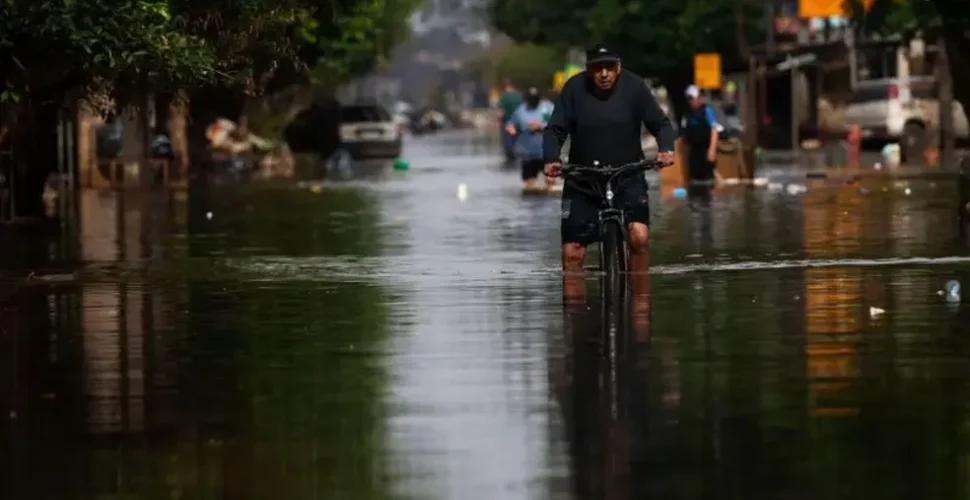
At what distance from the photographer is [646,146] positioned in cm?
7250

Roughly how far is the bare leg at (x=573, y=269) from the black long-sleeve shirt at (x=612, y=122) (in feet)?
3.06

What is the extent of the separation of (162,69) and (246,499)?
17505 mm

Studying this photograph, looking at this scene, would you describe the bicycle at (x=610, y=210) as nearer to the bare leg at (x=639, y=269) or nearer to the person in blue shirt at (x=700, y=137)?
the bare leg at (x=639, y=269)

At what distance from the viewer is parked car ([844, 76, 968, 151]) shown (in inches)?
2312

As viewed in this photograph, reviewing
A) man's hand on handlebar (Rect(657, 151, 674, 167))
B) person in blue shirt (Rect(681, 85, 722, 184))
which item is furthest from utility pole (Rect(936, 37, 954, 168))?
man's hand on handlebar (Rect(657, 151, 674, 167))

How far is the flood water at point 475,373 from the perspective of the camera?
9492 mm

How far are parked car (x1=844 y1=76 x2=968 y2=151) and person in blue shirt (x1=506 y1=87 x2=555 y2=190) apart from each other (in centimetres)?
1905

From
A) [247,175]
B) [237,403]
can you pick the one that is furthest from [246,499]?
[247,175]

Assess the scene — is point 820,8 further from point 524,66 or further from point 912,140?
point 524,66

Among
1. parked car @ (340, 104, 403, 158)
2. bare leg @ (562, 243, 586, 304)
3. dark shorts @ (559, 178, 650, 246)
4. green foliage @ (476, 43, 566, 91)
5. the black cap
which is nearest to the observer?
the black cap

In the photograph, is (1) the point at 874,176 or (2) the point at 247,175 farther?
(2) the point at 247,175

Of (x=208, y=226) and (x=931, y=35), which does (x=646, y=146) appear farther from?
(x=208, y=226)

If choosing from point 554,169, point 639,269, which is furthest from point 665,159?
point 639,269

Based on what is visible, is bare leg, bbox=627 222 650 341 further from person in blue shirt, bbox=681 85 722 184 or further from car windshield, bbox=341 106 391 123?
car windshield, bbox=341 106 391 123
